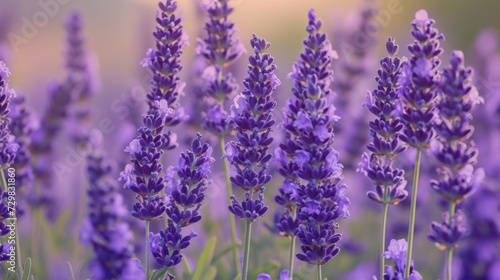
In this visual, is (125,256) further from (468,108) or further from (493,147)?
(493,147)

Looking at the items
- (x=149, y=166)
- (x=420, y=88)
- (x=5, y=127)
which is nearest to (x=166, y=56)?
(x=149, y=166)

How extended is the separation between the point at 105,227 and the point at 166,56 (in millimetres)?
737

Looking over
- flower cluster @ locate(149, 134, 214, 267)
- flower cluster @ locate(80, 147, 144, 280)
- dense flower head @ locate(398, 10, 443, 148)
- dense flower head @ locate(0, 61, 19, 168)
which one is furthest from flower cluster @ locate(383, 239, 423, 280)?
dense flower head @ locate(0, 61, 19, 168)

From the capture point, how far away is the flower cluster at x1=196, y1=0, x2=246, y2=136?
2.68m

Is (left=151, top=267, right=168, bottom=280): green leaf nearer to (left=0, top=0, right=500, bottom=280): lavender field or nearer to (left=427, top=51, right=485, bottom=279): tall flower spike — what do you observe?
(left=0, top=0, right=500, bottom=280): lavender field

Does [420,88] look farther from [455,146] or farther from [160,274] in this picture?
[160,274]

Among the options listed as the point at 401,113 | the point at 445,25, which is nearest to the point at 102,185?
the point at 401,113

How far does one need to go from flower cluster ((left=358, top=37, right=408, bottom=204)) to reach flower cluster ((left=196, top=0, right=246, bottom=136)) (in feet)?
2.13

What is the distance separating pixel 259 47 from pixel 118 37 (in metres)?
5.60

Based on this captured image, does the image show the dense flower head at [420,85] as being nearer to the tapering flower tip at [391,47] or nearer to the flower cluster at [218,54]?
the tapering flower tip at [391,47]

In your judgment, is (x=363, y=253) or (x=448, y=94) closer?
(x=448, y=94)

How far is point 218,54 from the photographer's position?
2717 mm

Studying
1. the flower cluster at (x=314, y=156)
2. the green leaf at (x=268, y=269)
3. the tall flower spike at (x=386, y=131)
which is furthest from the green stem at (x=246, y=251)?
the green leaf at (x=268, y=269)

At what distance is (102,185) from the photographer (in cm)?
168
